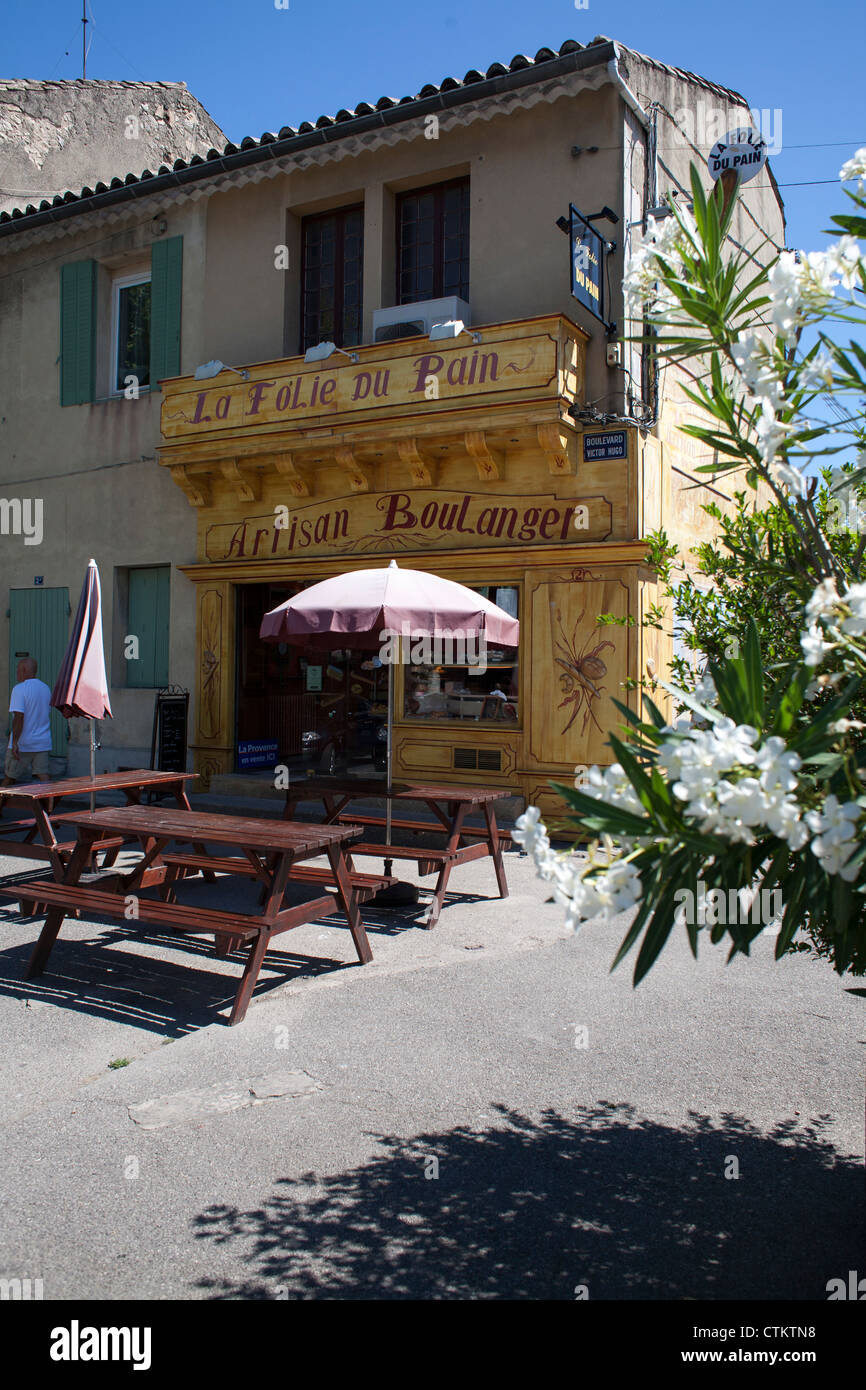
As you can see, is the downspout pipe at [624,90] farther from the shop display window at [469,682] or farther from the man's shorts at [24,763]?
the man's shorts at [24,763]

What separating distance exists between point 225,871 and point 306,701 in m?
7.64

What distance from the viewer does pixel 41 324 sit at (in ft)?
48.5

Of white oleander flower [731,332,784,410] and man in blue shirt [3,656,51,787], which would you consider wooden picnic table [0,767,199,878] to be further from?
white oleander flower [731,332,784,410]

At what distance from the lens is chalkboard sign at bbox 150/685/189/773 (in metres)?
12.6

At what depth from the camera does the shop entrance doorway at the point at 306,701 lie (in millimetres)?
13023

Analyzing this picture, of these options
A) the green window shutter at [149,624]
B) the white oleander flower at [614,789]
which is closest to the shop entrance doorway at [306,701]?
the green window shutter at [149,624]

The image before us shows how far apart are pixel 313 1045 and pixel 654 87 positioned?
10.7 metres

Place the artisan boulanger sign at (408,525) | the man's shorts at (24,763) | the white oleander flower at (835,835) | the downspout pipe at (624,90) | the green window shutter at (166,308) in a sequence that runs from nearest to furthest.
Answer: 1. the white oleander flower at (835,835)
2. the downspout pipe at (624,90)
3. the artisan boulanger sign at (408,525)
4. the man's shorts at (24,763)
5. the green window shutter at (166,308)

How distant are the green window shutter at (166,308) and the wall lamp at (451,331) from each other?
177 inches

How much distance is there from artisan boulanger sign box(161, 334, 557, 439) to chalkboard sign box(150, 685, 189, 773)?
3.38 metres

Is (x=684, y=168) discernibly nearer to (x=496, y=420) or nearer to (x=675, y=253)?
(x=496, y=420)

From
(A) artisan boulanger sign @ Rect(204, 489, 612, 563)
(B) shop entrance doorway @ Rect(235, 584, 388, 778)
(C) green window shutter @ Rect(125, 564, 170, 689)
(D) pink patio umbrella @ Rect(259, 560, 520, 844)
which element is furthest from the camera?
(C) green window shutter @ Rect(125, 564, 170, 689)

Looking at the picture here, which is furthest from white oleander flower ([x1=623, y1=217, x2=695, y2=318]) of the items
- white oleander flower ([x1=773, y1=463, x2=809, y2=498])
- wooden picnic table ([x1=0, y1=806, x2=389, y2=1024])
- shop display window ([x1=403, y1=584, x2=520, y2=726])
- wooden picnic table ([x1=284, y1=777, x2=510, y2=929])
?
shop display window ([x1=403, y1=584, x2=520, y2=726])

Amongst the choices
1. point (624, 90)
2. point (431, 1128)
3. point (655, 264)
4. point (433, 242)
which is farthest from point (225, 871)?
point (624, 90)
